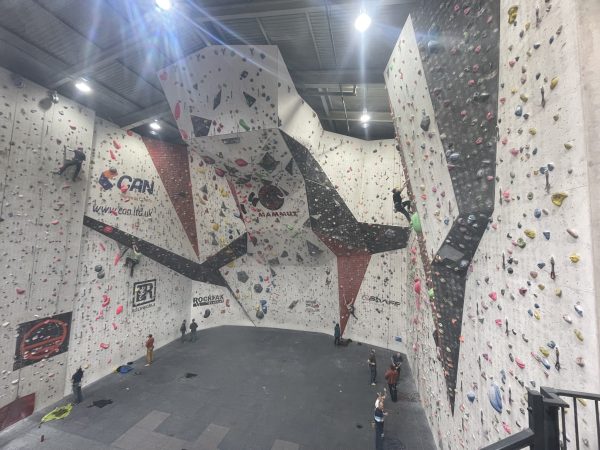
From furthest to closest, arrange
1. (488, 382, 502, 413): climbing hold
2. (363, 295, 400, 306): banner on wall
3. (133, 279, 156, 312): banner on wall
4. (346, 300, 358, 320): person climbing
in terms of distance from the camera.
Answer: (346, 300, 358, 320): person climbing
(363, 295, 400, 306): banner on wall
(133, 279, 156, 312): banner on wall
(488, 382, 502, 413): climbing hold

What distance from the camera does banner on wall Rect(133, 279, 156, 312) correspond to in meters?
7.42

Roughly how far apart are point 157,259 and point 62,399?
363 cm

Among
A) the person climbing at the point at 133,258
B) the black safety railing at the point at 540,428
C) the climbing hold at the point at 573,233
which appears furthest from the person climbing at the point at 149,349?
the climbing hold at the point at 573,233

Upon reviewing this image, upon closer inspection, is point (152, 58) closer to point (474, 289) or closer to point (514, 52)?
point (514, 52)

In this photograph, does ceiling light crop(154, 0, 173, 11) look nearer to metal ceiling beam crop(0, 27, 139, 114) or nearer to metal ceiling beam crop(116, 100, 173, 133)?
metal ceiling beam crop(0, 27, 139, 114)

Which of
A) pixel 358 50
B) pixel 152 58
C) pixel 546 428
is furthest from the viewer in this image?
pixel 152 58

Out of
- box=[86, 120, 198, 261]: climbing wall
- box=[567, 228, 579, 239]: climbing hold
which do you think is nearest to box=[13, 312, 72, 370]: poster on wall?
box=[86, 120, 198, 261]: climbing wall

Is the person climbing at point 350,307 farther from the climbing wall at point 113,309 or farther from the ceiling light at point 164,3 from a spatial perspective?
the ceiling light at point 164,3

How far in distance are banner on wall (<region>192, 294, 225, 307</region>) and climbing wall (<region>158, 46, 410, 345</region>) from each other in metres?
0.55

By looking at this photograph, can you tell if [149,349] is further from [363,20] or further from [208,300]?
[363,20]

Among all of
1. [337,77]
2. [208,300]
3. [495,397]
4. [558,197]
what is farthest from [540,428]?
[208,300]

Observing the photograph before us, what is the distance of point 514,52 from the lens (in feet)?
6.66

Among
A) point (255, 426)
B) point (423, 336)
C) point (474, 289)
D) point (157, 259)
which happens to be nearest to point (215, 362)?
point (255, 426)

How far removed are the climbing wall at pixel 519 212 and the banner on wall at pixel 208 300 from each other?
8.06 metres
